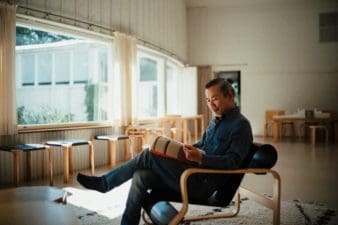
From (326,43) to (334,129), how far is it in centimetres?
263

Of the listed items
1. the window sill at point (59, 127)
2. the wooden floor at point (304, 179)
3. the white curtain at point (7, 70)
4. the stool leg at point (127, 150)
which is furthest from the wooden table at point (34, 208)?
the stool leg at point (127, 150)

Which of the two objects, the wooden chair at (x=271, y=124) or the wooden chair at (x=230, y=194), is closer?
the wooden chair at (x=230, y=194)

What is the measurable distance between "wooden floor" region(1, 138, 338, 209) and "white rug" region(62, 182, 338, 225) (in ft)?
0.99

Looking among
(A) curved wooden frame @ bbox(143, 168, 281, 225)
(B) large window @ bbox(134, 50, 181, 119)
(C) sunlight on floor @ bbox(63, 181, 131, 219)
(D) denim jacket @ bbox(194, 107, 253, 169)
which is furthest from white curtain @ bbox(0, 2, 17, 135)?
(B) large window @ bbox(134, 50, 181, 119)

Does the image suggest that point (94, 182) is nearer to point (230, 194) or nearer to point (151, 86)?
point (230, 194)

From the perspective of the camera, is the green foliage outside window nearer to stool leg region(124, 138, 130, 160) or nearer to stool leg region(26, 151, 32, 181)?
stool leg region(26, 151, 32, 181)

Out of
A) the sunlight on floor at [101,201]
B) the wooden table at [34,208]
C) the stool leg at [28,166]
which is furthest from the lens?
the stool leg at [28,166]

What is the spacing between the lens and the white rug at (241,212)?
251 cm

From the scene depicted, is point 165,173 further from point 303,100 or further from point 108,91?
point 303,100

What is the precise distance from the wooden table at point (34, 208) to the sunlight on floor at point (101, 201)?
71 centimetres

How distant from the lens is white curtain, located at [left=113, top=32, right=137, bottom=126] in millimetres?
5980

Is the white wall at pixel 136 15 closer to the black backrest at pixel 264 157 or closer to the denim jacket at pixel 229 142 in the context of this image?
the denim jacket at pixel 229 142

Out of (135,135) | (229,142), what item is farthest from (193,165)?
(135,135)

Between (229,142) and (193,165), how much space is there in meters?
0.27
